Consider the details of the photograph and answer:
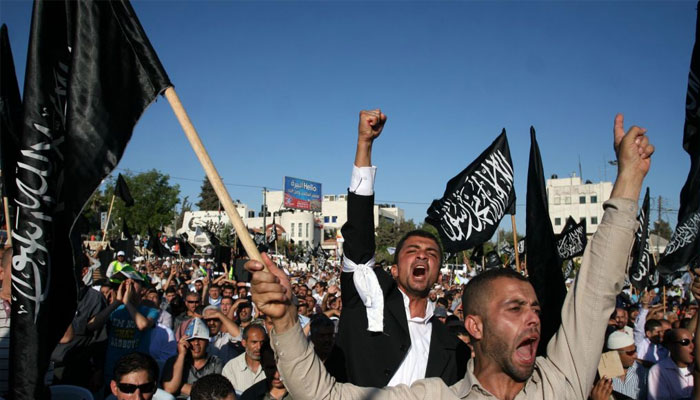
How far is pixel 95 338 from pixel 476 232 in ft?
15.6

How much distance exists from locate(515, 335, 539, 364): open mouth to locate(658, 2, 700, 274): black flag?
3961 mm

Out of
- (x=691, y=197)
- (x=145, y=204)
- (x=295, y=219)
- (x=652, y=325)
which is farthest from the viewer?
(x=295, y=219)

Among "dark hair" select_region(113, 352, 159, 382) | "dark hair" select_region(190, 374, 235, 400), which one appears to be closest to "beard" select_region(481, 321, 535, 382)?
"dark hair" select_region(190, 374, 235, 400)

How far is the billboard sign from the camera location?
268 feet

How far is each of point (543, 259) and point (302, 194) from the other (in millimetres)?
80642

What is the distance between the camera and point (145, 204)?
244ft

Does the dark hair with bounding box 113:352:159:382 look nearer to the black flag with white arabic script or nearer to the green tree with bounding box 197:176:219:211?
the black flag with white arabic script

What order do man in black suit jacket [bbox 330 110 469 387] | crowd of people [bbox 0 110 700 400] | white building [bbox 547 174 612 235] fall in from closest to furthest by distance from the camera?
crowd of people [bbox 0 110 700 400] < man in black suit jacket [bbox 330 110 469 387] < white building [bbox 547 174 612 235]

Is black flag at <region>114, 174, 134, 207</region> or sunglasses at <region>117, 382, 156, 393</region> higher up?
black flag at <region>114, 174, 134, 207</region>

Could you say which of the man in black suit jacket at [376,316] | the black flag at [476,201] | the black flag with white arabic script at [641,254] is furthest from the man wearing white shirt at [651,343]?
the man in black suit jacket at [376,316]

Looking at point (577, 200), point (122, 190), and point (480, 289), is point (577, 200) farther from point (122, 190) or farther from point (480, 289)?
point (480, 289)

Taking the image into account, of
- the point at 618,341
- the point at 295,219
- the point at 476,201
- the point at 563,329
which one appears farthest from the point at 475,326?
the point at 295,219

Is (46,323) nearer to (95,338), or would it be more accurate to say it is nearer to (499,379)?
(499,379)

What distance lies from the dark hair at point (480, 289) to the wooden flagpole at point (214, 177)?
1.11 metres
